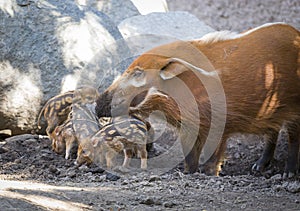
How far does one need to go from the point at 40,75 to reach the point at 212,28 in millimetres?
4449

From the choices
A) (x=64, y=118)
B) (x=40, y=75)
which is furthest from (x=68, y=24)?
(x=64, y=118)

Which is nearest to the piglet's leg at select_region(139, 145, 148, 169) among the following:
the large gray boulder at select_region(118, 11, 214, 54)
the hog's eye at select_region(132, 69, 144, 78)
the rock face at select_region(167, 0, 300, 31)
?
the hog's eye at select_region(132, 69, 144, 78)

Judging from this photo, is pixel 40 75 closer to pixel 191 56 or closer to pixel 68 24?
pixel 68 24

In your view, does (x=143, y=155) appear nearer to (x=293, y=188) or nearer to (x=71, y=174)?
(x=71, y=174)

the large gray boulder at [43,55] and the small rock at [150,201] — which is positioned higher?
the large gray boulder at [43,55]

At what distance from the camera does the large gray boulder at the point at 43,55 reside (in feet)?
23.1

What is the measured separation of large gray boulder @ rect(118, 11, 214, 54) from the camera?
931cm

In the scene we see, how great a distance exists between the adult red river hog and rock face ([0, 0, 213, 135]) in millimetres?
1886

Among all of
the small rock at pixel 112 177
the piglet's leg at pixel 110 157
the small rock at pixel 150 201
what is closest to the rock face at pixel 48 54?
the piglet's leg at pixel 110 157

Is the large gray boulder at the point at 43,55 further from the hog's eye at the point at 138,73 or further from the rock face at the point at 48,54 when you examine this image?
the hog's eye at the point at 138,73

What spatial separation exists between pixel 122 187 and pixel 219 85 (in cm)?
126

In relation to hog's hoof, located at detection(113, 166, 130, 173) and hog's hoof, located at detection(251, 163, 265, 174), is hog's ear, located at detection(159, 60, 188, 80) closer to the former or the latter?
hog's hoof, located at detection(113, 166, 130, 173)

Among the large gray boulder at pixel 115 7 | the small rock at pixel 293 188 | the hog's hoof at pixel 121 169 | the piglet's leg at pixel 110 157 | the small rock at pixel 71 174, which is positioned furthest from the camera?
the large gray boulder at pixel 115 7

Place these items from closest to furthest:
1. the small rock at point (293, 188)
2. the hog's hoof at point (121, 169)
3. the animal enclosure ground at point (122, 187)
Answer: the animal enclosure ground at point (122, 187) < the small rock at point (293, 188) < the hog's hoof at point (121, 169)
